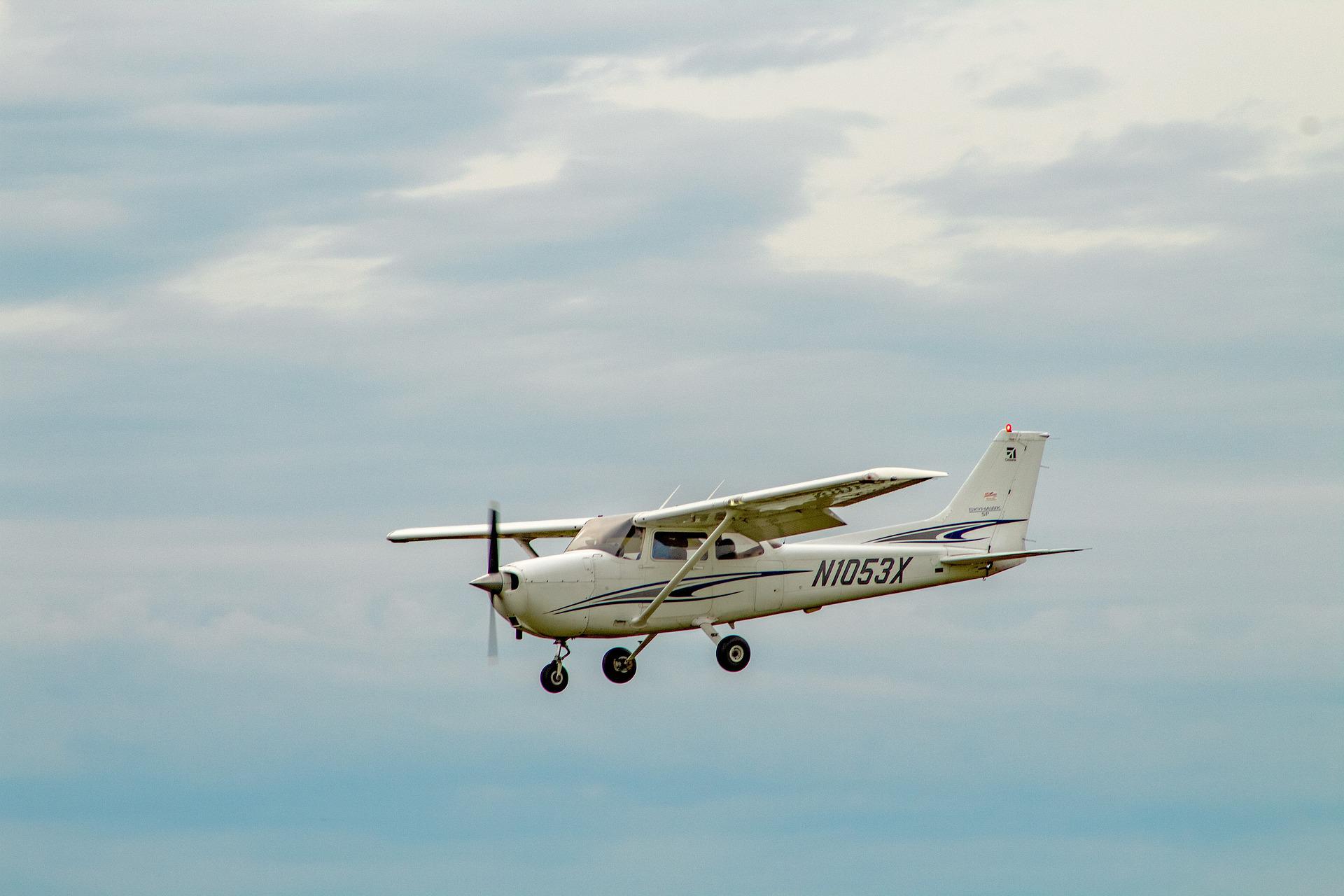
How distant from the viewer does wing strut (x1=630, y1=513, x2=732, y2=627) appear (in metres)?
28.9

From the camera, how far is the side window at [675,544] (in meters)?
29.2

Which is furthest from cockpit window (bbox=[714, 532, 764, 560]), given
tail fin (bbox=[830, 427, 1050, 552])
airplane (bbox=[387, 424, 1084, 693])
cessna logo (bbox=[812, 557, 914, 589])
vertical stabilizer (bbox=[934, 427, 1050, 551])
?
vertical stabilizer (bbox=[934, 427, 1050, 551])

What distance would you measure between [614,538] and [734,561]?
7.13ft

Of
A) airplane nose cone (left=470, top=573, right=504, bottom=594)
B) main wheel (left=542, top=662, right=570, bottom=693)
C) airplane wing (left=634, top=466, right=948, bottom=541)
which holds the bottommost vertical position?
main wheel (left=542, top=662, right=570, bottom=693)

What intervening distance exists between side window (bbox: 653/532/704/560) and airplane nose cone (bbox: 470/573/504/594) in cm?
279

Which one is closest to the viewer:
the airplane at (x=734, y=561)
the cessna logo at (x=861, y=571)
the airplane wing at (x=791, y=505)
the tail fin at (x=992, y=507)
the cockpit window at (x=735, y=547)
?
the airplane wing at (x=791, y=505)

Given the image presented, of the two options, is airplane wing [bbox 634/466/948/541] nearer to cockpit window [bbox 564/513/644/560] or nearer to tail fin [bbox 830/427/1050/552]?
cockpit window [bbox 564/513/644/560]

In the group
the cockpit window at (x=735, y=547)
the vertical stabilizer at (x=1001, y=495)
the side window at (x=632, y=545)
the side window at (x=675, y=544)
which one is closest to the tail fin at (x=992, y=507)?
the vertical stabilizer at (x=1001, y=495)

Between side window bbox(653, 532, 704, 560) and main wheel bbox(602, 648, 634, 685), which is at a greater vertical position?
side window bbox(653, 532, 704, 560)

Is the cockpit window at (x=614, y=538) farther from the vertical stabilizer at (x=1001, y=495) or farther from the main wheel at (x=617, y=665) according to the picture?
the vertical stabilizer at (x=1001, y=495)

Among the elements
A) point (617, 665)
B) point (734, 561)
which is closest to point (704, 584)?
point (734, 561)

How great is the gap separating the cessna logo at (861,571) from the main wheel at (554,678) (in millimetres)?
4797

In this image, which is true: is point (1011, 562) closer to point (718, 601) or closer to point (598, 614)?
point (718, 601)

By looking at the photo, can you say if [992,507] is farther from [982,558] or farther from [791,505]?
[791,505]
